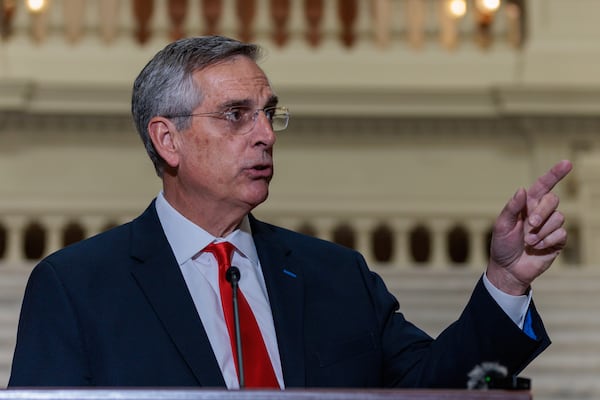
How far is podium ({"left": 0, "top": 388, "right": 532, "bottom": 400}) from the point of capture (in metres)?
2.03

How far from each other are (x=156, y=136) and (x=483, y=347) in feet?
2.90

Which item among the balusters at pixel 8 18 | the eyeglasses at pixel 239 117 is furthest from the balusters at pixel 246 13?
the eyeglasses at pixel 239 117

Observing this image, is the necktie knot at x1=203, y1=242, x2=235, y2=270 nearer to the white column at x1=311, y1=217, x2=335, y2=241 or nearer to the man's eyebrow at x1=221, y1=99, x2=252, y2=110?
the man's eyebrow at x1=221, y1=99, x2=252, y2=110

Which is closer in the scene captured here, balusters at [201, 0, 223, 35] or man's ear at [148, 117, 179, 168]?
man's ear at [148, 117, 179, 168]

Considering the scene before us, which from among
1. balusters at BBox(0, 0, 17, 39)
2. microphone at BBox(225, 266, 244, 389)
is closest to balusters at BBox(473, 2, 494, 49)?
balusters at BBox(0, 0, 17, 39)

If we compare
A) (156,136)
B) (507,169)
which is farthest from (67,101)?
(156,136)

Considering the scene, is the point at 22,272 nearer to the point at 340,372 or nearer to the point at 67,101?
the point at 67,101

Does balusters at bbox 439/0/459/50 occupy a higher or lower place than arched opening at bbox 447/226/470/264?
higher

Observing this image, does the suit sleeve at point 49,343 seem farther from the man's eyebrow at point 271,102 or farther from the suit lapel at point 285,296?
the man's eyebrow at point 271,102

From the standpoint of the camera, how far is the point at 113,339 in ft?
8.96

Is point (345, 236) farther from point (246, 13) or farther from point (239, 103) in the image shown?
point (239, 103)

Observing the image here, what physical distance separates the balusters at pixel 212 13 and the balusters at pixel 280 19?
38cm

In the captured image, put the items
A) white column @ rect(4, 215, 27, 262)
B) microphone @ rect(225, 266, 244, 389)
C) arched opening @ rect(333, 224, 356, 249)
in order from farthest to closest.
Answer: arched opening @ rect(333, 224, 356, 249)
white column @ rect(4, 215, 27, 262)
microphone @ rect(225, 266, 244, 389)

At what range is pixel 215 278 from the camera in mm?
2898
